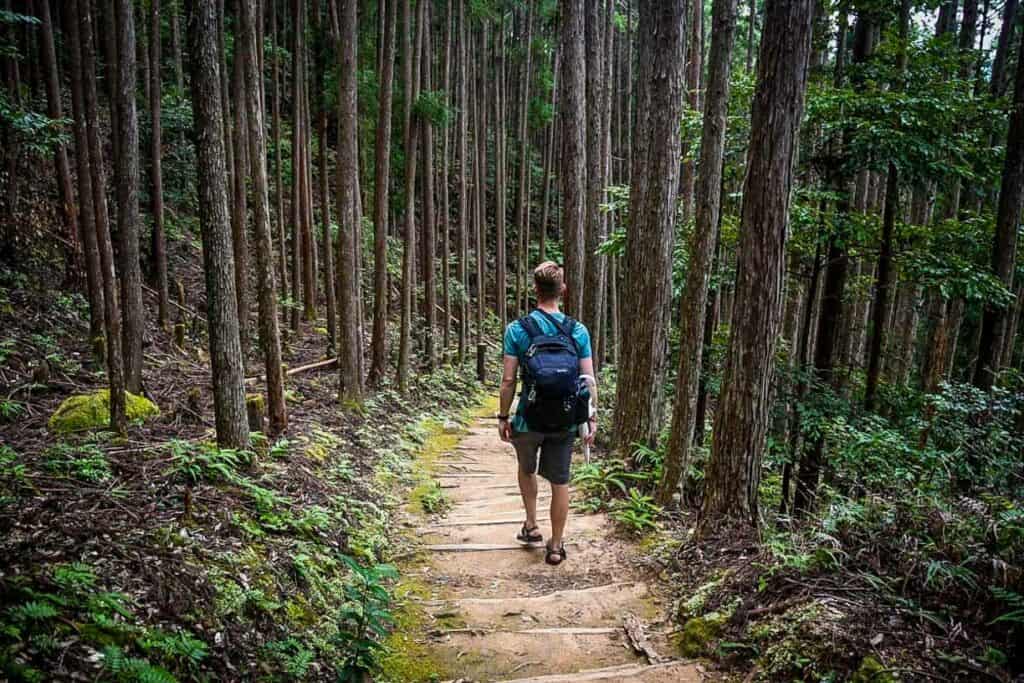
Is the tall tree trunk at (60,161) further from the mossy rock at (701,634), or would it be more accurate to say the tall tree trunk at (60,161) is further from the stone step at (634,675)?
the mossy rock at (701,634)

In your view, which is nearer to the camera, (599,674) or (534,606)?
(599,674)

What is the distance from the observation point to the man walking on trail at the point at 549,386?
428cm

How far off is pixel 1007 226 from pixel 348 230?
9.33 m

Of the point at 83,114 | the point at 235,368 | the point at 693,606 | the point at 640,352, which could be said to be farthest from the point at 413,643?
the point at 83,114

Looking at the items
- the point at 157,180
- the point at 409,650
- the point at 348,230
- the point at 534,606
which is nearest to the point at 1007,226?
the point at 534,606

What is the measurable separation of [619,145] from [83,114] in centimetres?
1925

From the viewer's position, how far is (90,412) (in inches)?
256

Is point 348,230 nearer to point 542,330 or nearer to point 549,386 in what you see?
point 542,330

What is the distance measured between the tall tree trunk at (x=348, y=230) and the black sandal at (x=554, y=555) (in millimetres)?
5680

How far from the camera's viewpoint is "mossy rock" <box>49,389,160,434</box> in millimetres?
6246

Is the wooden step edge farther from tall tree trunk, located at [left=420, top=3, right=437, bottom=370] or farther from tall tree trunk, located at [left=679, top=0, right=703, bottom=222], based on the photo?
tall tree trunk, located at [left=420, top=3, right=437, bottom=370]

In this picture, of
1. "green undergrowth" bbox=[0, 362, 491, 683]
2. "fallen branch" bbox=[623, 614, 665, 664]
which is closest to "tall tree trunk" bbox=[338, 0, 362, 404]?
"green undergrowth" bbox=[0, 362, 491, 683]

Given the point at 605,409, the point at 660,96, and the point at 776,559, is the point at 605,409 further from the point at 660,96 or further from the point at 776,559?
the point at 776,559

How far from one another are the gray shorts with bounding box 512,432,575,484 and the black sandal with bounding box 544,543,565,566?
0.63m
